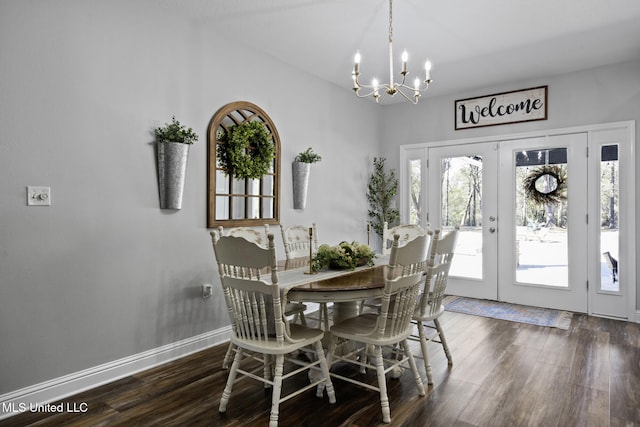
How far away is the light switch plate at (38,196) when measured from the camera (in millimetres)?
2326

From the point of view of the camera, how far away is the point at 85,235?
2.57 meters

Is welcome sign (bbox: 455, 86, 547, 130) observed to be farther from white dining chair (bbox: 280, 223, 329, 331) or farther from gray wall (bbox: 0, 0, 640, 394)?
white dining chair (bbox: 280, 223, 329, 331)

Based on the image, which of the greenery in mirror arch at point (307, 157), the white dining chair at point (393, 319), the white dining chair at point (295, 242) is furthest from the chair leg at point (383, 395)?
the greenery in mirror arch at point (307, 157)

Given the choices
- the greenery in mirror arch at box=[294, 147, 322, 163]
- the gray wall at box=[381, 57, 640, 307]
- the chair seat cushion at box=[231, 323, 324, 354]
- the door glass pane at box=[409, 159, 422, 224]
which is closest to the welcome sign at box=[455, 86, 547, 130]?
the gray wall at box=[381, 57, 640, 307]

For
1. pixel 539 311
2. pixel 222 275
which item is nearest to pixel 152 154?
pixel 222 275

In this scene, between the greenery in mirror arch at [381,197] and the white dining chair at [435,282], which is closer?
the white dining chair at [435,282]

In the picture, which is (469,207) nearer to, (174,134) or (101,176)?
(174,134)

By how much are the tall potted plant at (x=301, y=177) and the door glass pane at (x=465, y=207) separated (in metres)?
2.04

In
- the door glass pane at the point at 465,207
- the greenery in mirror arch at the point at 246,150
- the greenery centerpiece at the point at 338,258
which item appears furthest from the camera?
the door glass pane at the point at 465,207

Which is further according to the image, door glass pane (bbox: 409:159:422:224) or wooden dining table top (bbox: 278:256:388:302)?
door glass pane (bbox: 409:159:422:224)

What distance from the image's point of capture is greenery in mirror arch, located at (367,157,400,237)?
18.2ft

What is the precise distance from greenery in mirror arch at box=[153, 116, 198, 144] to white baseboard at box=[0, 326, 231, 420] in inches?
61.3

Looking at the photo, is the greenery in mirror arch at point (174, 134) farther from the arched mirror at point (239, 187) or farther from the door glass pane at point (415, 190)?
the door glass pane at point (415, 190)

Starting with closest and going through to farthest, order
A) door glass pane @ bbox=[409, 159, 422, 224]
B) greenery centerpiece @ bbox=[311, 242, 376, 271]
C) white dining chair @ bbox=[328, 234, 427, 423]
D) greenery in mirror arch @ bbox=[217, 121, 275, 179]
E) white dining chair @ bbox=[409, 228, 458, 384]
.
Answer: white dining chair @ bbox=[328, 234, 427, 423] → white dining chair @ bbox=[409, 228, 458, 384] → greenery centerpiece @ bbox=[311, 242, 376, 271] → greenery in mirror arch @ bbox=[217, 121, 275, 179] → door glass pane @ bbox=[409, 159, 422, 224]
